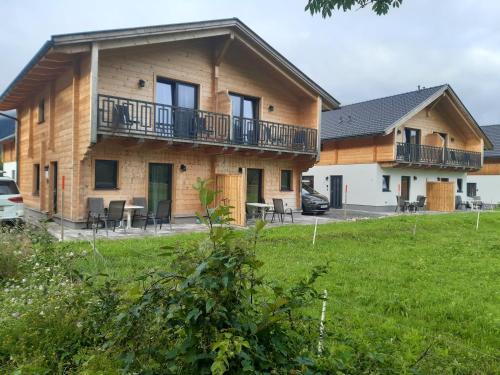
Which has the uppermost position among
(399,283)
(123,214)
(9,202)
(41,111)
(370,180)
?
(41,111)

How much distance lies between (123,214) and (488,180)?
106ft

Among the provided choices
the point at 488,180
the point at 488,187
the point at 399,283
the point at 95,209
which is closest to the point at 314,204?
the point at 95,209

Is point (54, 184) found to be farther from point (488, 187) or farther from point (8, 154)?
point (488, 187)

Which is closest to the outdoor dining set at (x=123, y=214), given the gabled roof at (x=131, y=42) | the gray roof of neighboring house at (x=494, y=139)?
the gabled roof at (x=131, y=42)

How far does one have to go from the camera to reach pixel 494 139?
3678cm

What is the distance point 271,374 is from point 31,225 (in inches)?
241

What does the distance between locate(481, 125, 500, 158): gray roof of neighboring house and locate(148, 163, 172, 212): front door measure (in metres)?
30.0

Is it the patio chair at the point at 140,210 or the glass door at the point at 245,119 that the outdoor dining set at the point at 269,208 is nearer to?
the glass door at the point at 245,119

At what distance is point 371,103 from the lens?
92.7 feet

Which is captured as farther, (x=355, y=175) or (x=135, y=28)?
(x=355, y=175)

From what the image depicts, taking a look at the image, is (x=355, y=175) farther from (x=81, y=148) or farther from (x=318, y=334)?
(x=318, y=334)

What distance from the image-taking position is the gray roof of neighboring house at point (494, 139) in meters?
34.0

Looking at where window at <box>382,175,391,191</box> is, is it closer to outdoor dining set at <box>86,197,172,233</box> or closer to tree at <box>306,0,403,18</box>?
outdoor dining set at <box>86,197,172,233</box>

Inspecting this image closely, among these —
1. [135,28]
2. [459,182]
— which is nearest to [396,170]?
[459,182]
